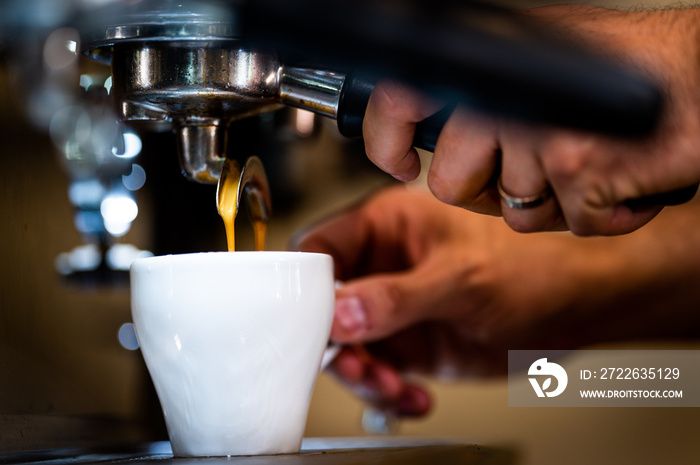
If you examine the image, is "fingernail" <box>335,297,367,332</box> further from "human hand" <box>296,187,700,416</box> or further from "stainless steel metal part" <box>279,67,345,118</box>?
"stainless steel metal part" <box>279,67,345,118</box>

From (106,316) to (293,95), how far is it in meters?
0.25

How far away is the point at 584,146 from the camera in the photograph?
0.30 metres

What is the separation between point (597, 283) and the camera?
2.50 ft

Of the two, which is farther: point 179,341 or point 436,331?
point 436,331

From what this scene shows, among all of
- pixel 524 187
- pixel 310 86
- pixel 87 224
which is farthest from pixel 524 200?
pixel 87 224

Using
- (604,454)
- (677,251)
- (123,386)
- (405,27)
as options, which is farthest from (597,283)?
(405,27)

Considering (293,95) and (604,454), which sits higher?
(293,95)

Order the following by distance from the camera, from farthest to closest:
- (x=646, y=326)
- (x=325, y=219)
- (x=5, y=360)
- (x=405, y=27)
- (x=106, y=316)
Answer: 1. (x=646, y=326)
2. (x=325, y=219)
3. (x=106, y=316)
4. (x=5, y=360)
5. (x=405, y=27)

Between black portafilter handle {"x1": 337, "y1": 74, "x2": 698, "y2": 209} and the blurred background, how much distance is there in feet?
0.21

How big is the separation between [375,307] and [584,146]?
0.89ft

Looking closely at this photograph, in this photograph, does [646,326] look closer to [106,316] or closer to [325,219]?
[325,219]

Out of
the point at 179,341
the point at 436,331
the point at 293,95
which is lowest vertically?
the point at 436,331

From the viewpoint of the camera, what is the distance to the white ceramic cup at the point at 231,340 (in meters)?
0.31

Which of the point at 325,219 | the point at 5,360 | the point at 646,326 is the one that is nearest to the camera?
the point at 5,360
